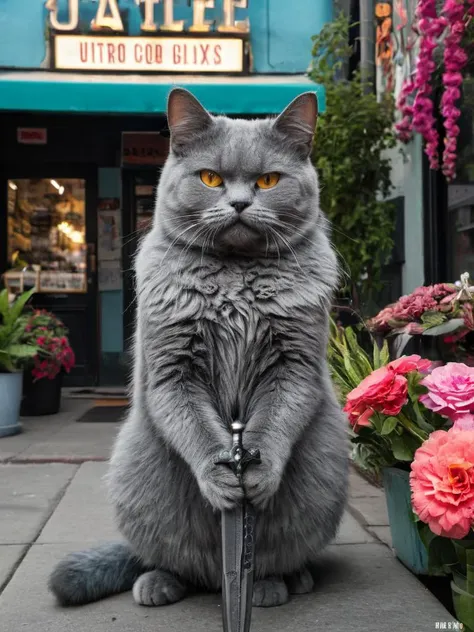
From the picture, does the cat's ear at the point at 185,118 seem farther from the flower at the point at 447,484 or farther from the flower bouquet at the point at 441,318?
the flower bouquet at the point at 441,318

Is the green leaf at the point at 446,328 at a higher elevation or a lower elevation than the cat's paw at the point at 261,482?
higher

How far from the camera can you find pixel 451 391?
1851 millimetres

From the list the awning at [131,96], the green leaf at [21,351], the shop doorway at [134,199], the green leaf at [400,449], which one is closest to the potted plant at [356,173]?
the awning at [131,96]

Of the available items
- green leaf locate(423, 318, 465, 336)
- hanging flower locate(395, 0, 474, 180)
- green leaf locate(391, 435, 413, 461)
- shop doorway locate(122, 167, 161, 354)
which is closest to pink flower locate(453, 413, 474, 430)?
green leaf locate(391, 435, 413, 461)

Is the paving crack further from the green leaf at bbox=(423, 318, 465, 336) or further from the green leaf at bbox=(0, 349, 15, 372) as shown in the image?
the green leaf at bbox=(423, 318, 465, 336)

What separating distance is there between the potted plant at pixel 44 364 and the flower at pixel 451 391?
12.8 feet

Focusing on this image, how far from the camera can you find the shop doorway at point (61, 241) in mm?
7219

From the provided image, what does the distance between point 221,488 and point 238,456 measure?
96 millimetres

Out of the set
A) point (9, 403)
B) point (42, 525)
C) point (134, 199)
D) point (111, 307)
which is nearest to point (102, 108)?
point (9, 403)

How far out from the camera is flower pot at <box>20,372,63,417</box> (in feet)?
18.4

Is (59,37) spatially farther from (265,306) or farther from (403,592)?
(403,592)

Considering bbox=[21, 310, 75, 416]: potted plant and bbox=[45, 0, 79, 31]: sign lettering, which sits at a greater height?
bbox=[45, 0, 79, 31]: sign lettering

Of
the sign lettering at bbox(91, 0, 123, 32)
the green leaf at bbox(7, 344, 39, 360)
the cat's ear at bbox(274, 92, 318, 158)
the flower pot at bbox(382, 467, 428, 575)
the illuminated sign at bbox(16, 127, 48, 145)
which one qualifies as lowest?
the flower pot at bbox(382, 467, 428, 575)

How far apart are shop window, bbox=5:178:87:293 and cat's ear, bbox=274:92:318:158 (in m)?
5.60
